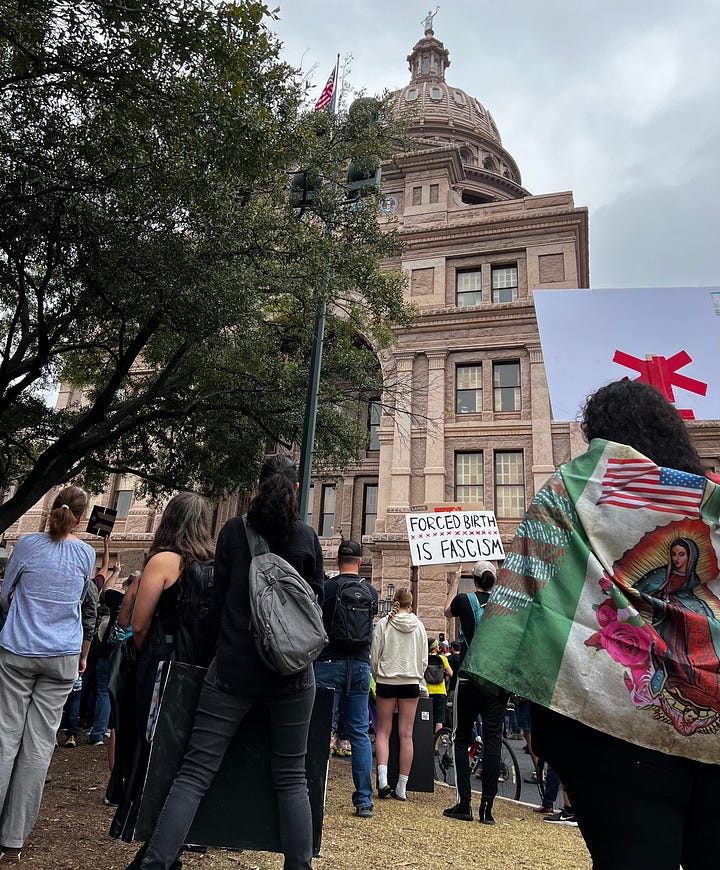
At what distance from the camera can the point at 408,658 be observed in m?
6.61

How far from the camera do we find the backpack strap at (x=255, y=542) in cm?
322

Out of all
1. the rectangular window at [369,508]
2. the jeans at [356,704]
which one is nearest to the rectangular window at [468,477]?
the rectangular window at [369,508]

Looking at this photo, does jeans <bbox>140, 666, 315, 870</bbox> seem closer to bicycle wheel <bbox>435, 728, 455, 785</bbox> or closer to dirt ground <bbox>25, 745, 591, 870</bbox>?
dirt ground <bbox>25, 745, 591, 870</bbox>

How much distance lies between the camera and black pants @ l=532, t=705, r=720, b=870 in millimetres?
1518

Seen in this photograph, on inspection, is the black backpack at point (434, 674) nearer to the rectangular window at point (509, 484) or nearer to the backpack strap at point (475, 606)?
the backpack strap at point (475, 606)

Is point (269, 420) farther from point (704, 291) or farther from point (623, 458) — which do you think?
point (623, 458)

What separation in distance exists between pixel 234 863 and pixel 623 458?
11.4 feet

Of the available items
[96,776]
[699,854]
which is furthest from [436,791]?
[699,854]

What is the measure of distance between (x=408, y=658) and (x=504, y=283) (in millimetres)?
23330

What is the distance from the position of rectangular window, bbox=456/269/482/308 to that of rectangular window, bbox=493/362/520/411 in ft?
10.4

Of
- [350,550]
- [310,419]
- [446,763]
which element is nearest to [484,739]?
[350,550]

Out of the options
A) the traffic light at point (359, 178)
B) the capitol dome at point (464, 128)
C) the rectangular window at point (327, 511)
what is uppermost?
the capitol dome at point (464, 128)

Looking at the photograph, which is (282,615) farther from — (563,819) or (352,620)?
(563,819)

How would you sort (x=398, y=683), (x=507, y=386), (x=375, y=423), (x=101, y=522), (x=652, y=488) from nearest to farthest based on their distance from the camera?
(x=652, y=488)
(x=398, y=683)
(x=101, y=522)
(x=507, y=386)
(x=375, y=423)
